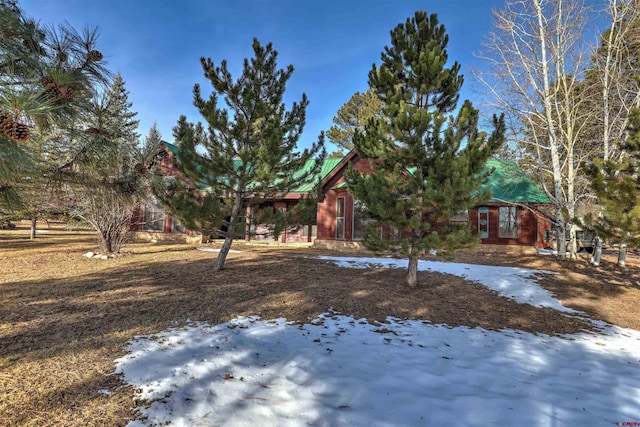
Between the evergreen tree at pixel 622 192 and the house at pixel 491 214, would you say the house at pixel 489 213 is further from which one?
the evergreen tree at pixel 622 192

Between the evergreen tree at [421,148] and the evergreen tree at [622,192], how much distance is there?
225 centimetres

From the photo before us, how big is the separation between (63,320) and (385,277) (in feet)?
21.7

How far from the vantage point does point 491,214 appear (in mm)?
15953

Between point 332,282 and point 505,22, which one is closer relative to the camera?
point 332,282

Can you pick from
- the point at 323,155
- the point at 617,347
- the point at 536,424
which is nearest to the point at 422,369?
the point at 536,424

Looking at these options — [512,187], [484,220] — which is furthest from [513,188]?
[484,220]

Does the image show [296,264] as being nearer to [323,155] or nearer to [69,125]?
[323,155]

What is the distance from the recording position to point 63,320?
448 cm

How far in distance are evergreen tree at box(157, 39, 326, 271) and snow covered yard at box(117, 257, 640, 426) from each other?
3.50 m

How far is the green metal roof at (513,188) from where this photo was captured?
14.9 metres

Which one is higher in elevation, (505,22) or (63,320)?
→ (505,22)

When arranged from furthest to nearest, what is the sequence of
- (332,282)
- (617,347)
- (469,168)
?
(332,282), (469,168), (617,347)

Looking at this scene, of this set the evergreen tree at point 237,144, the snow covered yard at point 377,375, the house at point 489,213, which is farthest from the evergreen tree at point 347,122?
the snow covered yard at point 377,375

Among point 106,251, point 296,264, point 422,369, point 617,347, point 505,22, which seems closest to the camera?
point 422,369
